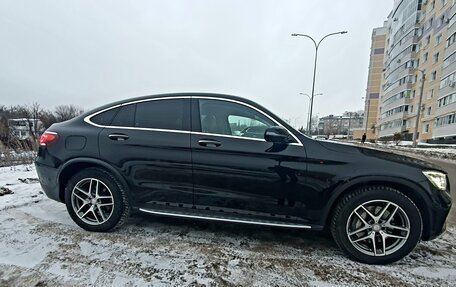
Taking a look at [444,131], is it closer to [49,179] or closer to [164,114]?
[164,114]

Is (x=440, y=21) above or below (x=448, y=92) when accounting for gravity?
above

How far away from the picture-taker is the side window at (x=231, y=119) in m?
2.94

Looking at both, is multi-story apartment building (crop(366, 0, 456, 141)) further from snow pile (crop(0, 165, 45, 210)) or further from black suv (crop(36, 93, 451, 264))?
snow pile (crop(0, 165, 45, 210))

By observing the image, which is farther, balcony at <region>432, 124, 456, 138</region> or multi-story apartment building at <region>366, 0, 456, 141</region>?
multi-story apartment building at <region>366, 0, 456, 141</region>

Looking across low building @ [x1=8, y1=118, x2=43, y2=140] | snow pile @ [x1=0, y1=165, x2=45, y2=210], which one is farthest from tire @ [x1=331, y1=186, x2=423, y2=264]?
low building @ [x1=8, y1=118, x2=43, y2=140]

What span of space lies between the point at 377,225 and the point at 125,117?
3.09m

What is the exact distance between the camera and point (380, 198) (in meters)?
2.60

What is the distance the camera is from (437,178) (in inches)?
104

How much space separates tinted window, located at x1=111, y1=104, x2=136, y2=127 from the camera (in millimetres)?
3197

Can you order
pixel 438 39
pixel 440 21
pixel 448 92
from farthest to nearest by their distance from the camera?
pixel 438 39 → pixel 440 21 → pixel 448 92

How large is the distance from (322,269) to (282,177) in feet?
3.18

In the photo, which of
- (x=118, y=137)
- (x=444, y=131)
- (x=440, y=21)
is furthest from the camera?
(x=440, y=21)

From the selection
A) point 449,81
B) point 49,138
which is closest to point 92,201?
point 49,138

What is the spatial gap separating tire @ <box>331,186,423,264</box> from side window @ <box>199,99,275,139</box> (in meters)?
1.19
